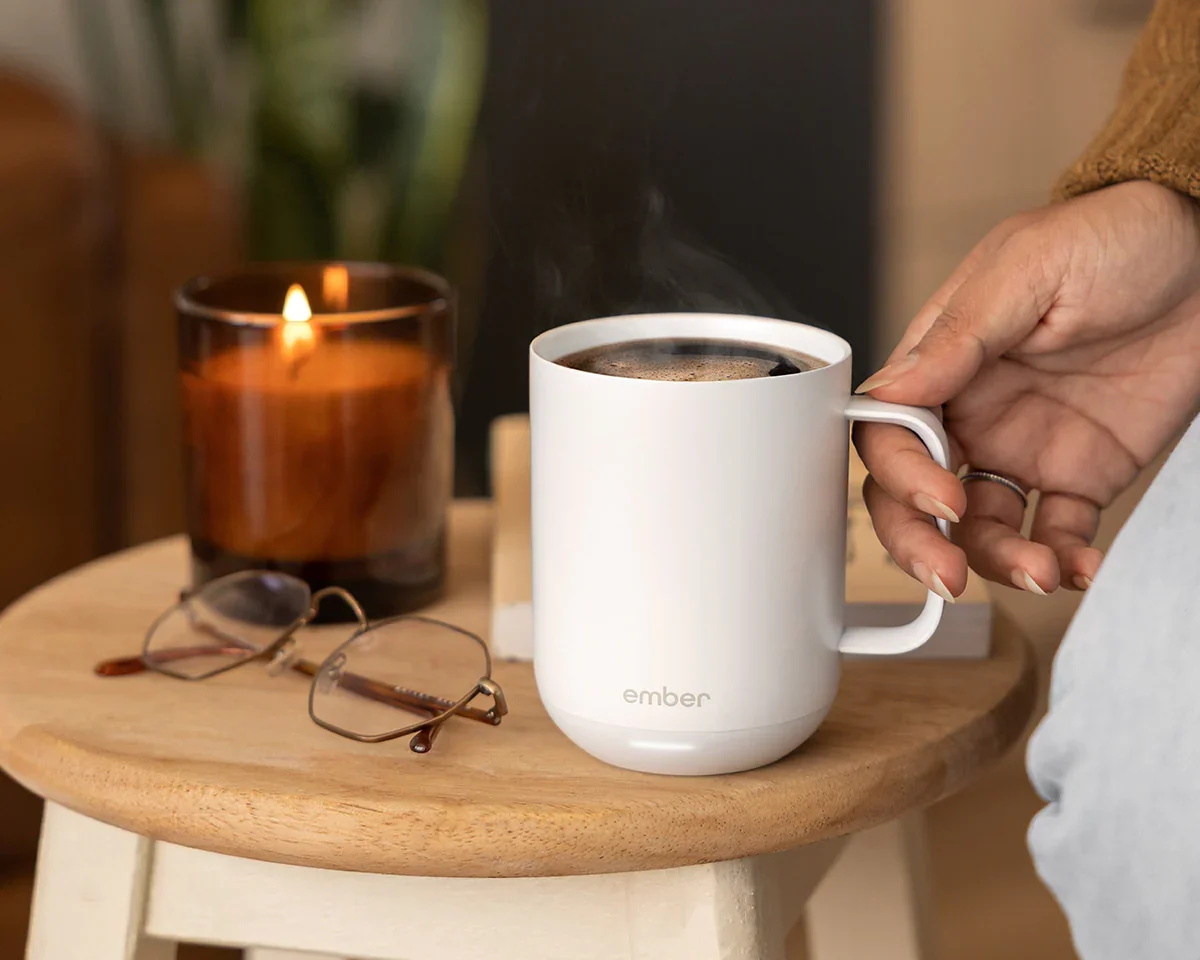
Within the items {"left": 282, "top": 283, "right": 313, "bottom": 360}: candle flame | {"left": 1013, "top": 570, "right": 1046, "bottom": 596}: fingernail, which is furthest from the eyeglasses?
{"left": 1013, "top": 570, "right": 1046, "bottom": 596}: fingernail

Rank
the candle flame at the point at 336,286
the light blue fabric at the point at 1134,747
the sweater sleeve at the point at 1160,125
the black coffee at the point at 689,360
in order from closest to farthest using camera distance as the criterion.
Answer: the light blue fabric at the point at 1134,747 → the black coffee at the point at 689,360 → the sweater sleeve at the point at 1160,125 → the candle flame at the point at 336,286

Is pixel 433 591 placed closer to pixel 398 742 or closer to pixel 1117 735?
pixel 398 742

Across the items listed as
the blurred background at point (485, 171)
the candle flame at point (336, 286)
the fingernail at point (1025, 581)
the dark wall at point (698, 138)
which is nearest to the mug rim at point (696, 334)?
the fingernail at point (1025, 581)

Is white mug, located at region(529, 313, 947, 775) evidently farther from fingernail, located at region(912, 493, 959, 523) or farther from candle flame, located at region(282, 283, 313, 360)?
candle flame, located at region(282, 283, 313, 360)

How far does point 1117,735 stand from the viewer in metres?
0.43

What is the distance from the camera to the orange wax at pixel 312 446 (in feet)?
2.18

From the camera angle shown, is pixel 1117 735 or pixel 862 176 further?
pixel 862 176

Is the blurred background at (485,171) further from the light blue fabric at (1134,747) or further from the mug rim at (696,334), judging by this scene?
the light blue fabric at (1134,747)

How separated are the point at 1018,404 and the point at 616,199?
62.9 inches

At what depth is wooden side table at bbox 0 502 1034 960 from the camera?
1.65 ft

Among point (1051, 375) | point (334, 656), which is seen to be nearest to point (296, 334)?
point (334, 656)

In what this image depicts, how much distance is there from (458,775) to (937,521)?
21 cm

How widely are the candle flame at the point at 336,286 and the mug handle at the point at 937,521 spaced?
330mm

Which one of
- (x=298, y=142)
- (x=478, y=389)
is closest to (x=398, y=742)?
(x=298, y=142)
